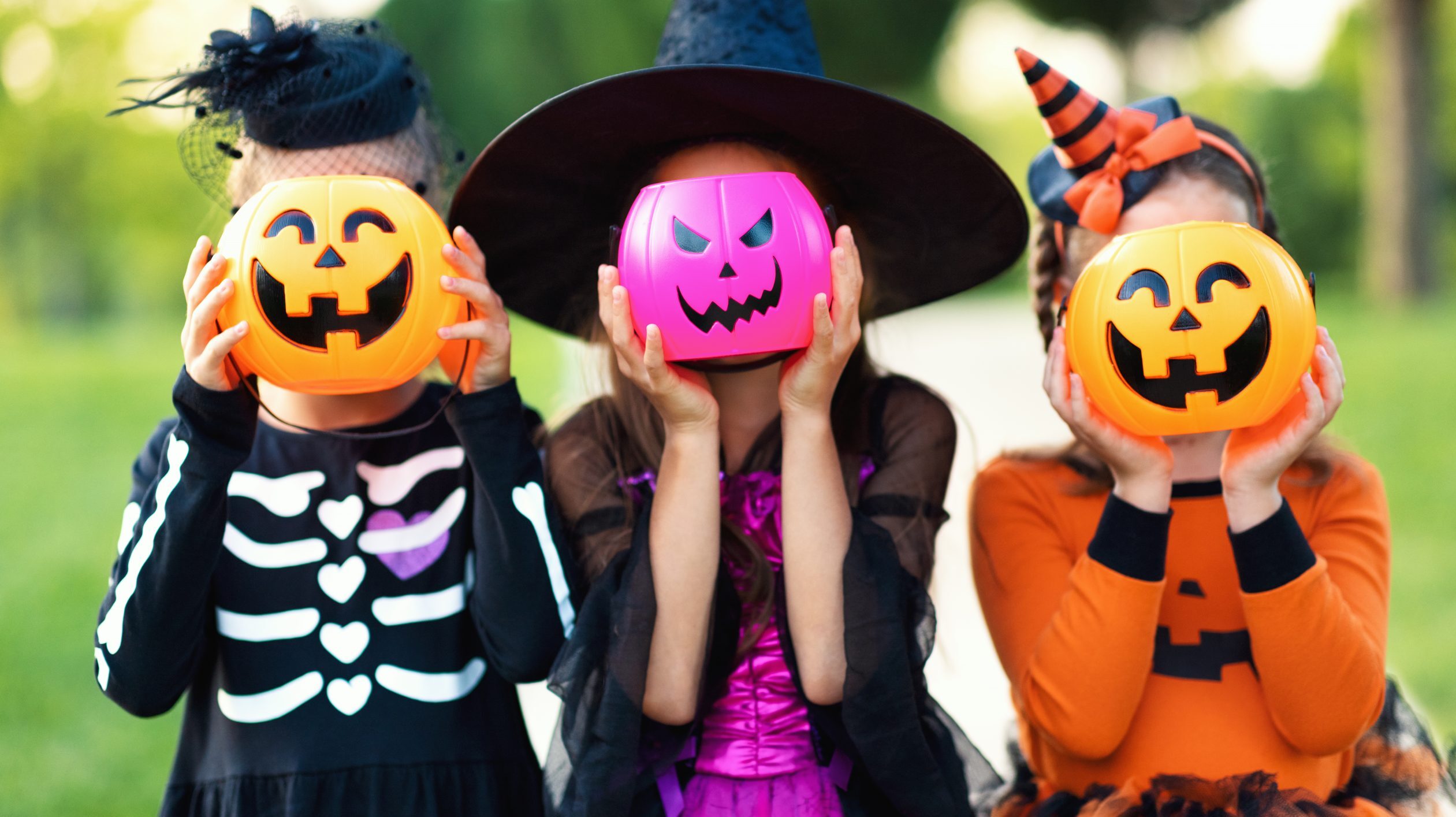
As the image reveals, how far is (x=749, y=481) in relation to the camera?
2807mm

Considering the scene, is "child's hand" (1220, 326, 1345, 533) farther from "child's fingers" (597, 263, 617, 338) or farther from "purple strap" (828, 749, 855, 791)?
"child's fingers" (597, 263, 617, 338)

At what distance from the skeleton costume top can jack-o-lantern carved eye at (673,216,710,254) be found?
1.80ft

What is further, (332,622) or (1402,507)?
(1402,507)

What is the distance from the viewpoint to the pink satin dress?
2584 millimetres

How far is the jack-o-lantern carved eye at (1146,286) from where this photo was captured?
7.88 feet

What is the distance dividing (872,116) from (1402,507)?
701 cm

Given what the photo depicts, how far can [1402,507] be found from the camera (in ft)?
26.1

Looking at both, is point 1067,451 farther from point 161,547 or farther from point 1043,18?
point 1043,18

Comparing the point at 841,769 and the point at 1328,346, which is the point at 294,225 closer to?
the point at 841,769

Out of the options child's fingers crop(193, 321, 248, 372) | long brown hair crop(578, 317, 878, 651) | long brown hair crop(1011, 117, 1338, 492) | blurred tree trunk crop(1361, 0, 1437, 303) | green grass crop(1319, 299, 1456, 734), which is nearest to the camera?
child's fingers crop(193, 321, 248, 372)

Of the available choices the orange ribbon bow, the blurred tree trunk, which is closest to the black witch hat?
the orange ribbon bow

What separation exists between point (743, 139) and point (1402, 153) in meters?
17.3

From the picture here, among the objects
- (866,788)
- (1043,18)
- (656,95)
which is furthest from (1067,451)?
(1043,18)

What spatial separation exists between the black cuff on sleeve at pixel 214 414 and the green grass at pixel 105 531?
2858 millimetres
